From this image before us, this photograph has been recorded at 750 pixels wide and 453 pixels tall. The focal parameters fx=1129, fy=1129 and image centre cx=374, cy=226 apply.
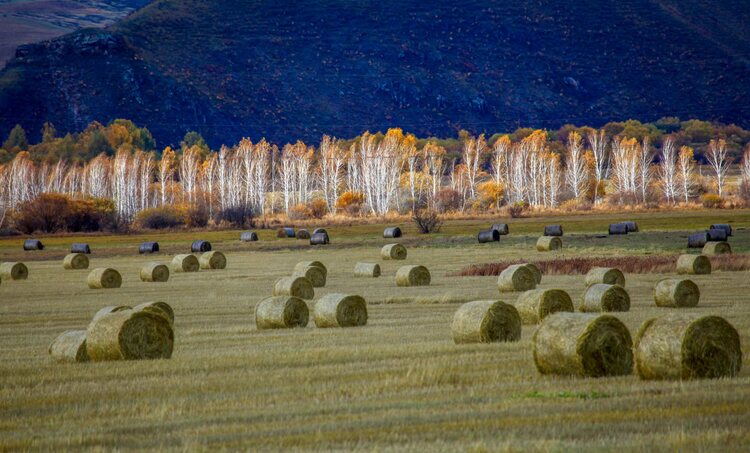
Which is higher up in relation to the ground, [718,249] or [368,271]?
[718,249]

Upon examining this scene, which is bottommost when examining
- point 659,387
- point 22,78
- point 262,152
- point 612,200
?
point 659,387

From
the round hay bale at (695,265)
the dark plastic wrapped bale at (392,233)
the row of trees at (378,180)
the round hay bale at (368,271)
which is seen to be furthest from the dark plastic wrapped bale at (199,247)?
the row of trees at (378,180)

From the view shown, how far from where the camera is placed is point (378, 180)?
4702 inches

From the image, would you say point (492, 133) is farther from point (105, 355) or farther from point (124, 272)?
point (105, 355)

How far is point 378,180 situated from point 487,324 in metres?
102

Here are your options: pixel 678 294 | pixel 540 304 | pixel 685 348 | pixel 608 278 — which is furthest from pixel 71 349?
pixel 608 278

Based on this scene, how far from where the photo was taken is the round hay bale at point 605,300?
70.7 feet

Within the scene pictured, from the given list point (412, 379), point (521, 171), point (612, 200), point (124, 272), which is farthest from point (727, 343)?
point (521, 171)

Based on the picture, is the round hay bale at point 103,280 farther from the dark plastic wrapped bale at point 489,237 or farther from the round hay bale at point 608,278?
the dark plastic wrapped bale at point 489,237

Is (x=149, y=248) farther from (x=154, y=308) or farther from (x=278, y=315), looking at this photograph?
(x=154, y=308)

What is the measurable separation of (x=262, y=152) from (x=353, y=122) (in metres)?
59.1

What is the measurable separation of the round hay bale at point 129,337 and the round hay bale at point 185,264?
26.2 m

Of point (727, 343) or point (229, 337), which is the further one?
point (229, 337)

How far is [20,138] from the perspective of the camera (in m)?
167
